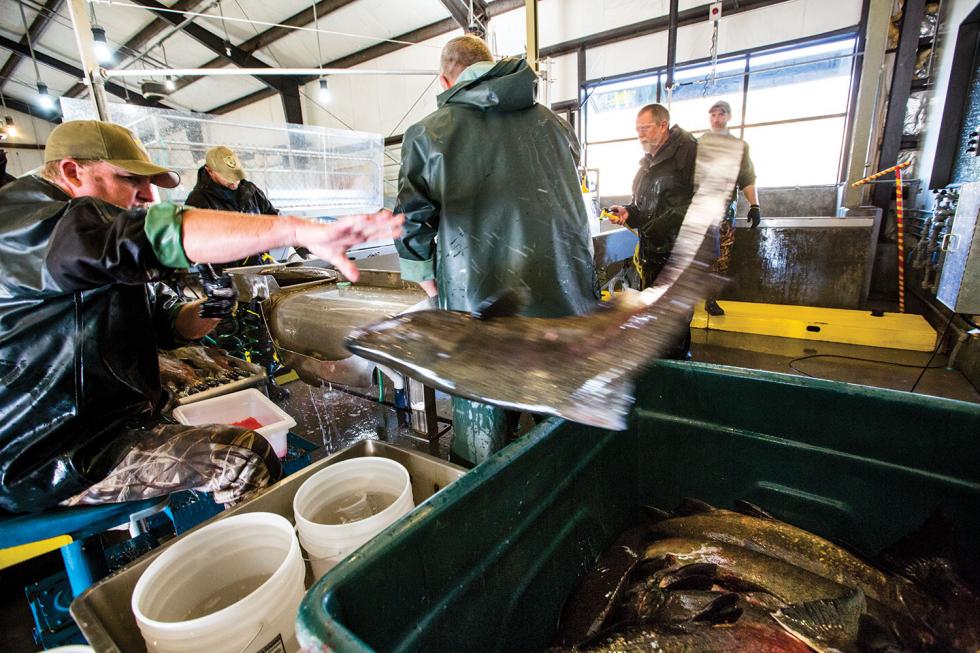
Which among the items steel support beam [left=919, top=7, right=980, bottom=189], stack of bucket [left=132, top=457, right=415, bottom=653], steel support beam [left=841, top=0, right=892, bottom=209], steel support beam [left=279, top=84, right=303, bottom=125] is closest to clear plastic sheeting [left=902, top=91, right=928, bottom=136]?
steel support beam [left=919, top=7, right=980, bottom=189]

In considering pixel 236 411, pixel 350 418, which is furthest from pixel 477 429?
pixel 350 418

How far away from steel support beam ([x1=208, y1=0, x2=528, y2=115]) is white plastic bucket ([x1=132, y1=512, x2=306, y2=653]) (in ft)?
25.8

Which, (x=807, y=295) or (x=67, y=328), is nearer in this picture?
(x=67, y=328)

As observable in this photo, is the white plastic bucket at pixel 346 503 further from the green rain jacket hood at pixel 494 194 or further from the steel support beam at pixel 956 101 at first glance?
the steel support beam at pixel 956 101

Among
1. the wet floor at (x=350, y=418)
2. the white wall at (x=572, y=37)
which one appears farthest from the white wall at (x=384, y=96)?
the wet floor at (x=350, y=418)

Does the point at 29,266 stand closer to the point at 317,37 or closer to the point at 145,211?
the point at 145,211

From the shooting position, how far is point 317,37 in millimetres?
10227

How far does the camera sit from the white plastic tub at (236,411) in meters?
1.93

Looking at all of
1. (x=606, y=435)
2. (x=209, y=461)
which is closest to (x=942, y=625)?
(x=606, y=435)

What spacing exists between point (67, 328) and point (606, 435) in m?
1.59

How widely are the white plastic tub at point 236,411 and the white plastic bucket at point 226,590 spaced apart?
0.76 m

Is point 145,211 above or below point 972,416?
above

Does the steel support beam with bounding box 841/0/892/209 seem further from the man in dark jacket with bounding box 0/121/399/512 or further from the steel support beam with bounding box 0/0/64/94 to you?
the steel support beam with bounding box 0/0/64/94

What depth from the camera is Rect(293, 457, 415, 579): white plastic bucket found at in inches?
44.9
